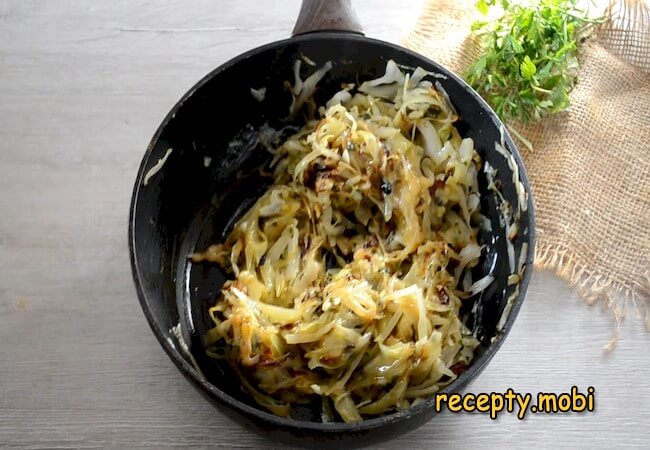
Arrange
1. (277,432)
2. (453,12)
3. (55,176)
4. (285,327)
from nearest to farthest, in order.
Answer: (277,432)
(285,327)
(55,176)
(453,12)

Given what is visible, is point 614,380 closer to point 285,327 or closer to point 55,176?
point 285,327

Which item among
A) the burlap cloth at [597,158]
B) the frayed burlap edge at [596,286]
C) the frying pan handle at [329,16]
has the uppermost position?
the frying pan handle at [329,16]

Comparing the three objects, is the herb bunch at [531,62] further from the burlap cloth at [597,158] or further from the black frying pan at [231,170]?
the black frying pan at [231,170]

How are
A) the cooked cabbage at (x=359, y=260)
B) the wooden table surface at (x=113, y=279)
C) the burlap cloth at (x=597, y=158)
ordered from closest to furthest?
the cooked cabbage at (x=359, y=260) → the wooden table surface at (x=113, y=279) → the burlap cloth at (x=597, y=158)

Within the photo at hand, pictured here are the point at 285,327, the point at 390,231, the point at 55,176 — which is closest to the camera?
the point at 285,327

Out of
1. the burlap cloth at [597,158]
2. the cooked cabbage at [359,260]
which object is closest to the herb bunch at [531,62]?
the burlap cloth at [597,158]

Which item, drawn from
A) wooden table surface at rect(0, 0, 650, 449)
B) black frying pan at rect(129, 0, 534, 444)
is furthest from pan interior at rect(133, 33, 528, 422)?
wooden table surface at rect(0, 0, 650, 449)

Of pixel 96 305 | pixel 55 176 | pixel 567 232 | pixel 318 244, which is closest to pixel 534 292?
pixel 567 232
